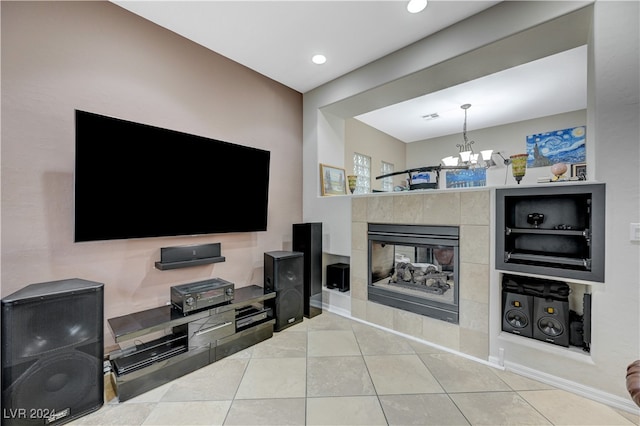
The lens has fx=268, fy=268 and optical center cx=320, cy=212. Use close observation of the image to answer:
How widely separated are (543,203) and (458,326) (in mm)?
1261

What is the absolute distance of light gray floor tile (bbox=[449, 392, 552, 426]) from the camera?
1597mm

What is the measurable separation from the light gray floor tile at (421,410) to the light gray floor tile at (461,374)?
0.61 feet

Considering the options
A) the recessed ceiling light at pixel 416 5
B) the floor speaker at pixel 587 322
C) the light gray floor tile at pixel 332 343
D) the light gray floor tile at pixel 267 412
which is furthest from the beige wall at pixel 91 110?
the floor speaker at pixel 587 322

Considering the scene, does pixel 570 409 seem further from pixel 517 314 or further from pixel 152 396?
pixel 152 396

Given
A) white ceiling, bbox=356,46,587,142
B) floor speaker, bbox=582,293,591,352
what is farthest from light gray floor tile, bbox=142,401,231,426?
white ceiling, bbox=356,46,587,142

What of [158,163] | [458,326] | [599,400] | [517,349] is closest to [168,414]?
[158,163]

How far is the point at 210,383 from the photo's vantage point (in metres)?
1.97

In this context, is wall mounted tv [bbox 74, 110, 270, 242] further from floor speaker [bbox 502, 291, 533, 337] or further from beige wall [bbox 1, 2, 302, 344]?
floor speaker [bbox 502, 291, 533, 337]

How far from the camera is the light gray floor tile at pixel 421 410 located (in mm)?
1599

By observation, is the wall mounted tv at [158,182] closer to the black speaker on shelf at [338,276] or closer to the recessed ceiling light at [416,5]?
the black speaker on shelf at [338,276]

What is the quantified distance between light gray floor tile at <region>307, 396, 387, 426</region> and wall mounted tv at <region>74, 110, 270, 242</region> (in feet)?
5.66

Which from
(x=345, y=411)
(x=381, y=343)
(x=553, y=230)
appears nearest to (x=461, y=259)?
(x=553, y=230)

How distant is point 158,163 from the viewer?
220 cm

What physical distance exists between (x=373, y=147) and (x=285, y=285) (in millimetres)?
3604
